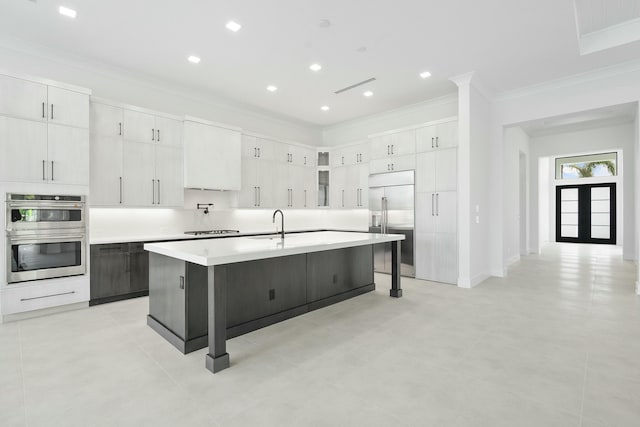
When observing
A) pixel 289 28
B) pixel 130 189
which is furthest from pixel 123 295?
pixel 289 28

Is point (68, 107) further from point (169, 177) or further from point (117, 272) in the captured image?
point (117, 272)

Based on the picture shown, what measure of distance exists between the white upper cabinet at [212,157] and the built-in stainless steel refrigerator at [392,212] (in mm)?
2582

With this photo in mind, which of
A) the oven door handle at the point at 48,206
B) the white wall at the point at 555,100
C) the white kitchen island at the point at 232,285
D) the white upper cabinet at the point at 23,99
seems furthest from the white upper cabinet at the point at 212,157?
the white wall at the point at 555,100

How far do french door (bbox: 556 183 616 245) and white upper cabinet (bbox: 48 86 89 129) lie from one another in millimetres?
14242

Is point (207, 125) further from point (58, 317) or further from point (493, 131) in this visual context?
point (493, 131)

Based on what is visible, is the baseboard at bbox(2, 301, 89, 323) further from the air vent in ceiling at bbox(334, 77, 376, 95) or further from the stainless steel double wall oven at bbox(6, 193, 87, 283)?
the air vent in ceiling at bbox(334, 77, 376, 95)

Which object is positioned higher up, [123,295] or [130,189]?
[130,189]

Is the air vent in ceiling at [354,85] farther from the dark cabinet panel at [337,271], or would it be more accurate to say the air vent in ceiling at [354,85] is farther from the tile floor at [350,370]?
the tile floor at [350,370]

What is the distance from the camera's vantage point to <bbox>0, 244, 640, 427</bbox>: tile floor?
1.86m

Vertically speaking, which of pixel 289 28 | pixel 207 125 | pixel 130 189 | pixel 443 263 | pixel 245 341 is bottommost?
pixel 245 341

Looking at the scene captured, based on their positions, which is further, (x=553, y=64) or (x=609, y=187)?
(x=609, y=187)

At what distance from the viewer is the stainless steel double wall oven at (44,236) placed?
3488 millimetres

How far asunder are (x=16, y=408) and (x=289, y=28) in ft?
13.0

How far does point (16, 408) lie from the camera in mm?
1912
